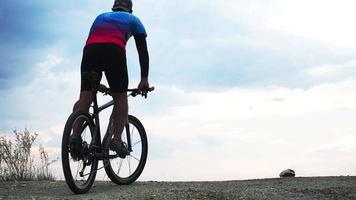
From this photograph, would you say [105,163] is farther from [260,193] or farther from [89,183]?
[260,193]

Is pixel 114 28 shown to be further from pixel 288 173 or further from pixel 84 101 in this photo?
pixel 288 173

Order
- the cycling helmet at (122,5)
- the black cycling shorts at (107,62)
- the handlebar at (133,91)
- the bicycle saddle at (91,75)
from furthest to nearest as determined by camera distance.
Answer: the cycling helmet at (122,5) → the handlebar at (133,91) → the black cycling shorts at (107,62) → the bicycle saddle at (91,75)

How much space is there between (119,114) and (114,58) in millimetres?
756

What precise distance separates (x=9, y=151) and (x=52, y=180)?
3.77 feet

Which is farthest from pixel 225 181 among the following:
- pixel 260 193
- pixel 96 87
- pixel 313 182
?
pixel 96 87

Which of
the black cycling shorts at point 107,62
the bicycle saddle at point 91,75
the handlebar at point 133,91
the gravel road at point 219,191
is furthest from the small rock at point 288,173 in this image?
the bicycle saddle at point 91,75

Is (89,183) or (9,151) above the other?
(9,151)

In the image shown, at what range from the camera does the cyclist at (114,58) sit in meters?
6.41

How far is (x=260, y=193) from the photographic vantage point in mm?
6152

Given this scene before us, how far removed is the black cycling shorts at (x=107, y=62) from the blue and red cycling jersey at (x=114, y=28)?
87 millimetres

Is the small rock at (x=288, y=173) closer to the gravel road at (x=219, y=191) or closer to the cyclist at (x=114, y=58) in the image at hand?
the gravel road at (x=219, y=191)

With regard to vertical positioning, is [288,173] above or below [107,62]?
below

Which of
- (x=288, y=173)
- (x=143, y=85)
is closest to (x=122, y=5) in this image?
(x=143, y=85)

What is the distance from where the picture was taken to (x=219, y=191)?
6.18 meters
